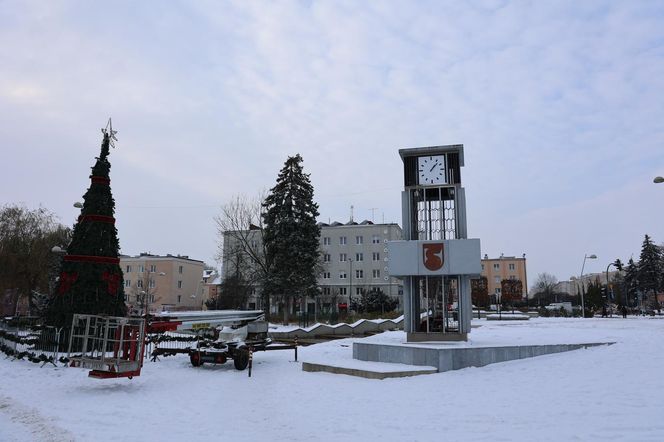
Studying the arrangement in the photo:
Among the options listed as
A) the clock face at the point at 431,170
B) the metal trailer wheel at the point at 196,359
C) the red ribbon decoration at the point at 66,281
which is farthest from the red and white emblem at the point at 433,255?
the red ribbon decoration at the point at 66,281

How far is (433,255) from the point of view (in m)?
17.8

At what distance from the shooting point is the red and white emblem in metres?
17.7

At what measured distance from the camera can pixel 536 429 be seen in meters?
8.20

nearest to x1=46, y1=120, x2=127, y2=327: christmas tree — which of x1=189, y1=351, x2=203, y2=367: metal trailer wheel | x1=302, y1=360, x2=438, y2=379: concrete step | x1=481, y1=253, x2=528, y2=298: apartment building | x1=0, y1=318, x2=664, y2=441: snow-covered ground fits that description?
x1=0, y1=318, x2=664, y2=441: snow-covered ground

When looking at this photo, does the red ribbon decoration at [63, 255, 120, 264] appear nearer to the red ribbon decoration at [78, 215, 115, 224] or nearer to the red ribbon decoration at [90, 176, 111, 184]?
the red ribbon decoration at [78, 215, 115, 224]

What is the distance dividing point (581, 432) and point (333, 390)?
647cm

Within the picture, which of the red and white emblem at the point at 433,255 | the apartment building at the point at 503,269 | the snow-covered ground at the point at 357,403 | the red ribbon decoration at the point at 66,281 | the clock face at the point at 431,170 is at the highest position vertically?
the apartment building at the point at 503,269

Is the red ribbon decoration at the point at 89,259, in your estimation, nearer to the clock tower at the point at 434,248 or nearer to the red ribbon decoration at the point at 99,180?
the red ribbon decoration at the point at 99,180

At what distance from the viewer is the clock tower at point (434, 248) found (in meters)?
17.6

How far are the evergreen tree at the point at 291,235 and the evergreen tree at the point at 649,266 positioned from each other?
52326mm

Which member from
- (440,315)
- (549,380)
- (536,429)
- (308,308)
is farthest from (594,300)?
(536,429)

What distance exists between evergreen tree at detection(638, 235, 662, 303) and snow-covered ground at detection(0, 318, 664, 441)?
6358cm

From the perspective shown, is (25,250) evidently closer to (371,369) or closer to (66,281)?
(66,281)

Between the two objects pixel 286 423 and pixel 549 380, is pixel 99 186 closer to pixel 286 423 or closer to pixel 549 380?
pixel 286 423
